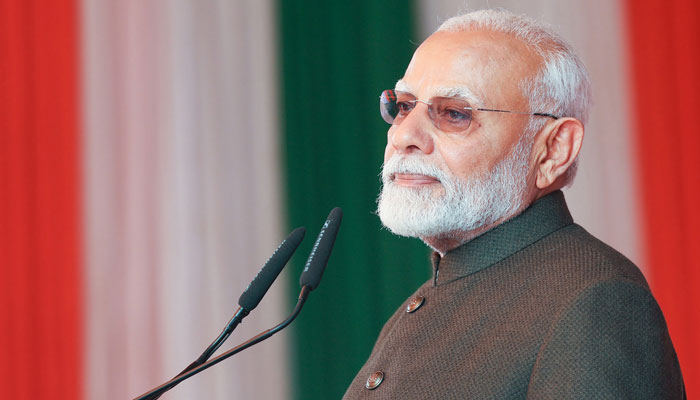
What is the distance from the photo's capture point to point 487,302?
1.21 meters

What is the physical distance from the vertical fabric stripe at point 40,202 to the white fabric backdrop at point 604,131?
4.92 ft

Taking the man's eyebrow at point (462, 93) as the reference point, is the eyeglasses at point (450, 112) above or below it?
below

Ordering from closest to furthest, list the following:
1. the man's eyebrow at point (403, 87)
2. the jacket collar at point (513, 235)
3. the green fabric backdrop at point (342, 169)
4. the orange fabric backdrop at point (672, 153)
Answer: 1. the jacket collar at point (513, 235)
2. the man's eyebrow at point (403, 87)
3. the orange fabric backdrop at point (672, 153)
4. the green fabric backdrop at point (342, 169)

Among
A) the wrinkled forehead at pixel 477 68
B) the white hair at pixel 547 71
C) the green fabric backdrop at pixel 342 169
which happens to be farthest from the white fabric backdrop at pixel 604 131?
the wrinkled forehead at pixel 477 68

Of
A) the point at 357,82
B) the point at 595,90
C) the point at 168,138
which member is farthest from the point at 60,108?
the point at 595,90

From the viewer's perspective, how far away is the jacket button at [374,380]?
4.17 feet

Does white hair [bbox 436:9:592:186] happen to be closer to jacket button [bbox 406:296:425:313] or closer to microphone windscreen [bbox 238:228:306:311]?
jacket button [bbox 406:296:425:313]

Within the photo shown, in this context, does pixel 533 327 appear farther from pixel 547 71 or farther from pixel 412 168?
pixel 547 71

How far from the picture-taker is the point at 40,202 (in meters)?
2.77

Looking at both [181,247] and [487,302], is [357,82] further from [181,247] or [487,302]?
[487,302]

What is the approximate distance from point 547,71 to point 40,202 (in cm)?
204

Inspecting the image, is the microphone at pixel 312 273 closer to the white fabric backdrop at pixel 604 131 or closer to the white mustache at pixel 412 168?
the white mustache at pixel 412 168

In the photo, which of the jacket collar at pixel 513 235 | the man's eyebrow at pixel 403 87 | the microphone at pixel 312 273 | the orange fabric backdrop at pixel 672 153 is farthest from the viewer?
the orange fabric backdrop at pixel 672 153

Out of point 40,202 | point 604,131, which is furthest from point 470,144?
point 40,202
